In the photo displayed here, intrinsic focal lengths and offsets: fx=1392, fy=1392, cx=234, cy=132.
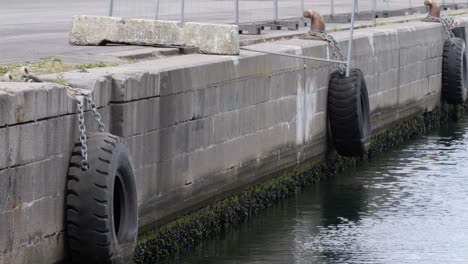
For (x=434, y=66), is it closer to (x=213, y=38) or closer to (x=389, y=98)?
(x=389, y=98)

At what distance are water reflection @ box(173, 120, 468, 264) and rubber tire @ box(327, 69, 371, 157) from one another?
1.64 ft

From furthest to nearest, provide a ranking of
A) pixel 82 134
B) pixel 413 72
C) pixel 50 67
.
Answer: pixel 413 72 < pixel 50 67 < pixel 82 134

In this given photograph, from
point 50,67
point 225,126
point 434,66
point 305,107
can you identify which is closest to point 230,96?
point 225,126

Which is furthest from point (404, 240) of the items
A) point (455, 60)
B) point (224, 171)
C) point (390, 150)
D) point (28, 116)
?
point (455, 60)

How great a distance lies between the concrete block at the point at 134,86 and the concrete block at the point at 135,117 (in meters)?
0.05

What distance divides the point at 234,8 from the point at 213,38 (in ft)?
35.4

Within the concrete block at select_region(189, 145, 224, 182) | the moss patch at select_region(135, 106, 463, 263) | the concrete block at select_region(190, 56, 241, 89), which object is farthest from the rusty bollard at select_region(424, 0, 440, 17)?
the concrete block at select_region(189, 145, 224, 182)

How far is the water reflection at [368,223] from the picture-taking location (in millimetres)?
13023

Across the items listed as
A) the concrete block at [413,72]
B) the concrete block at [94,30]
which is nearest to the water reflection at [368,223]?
the concrete block at [94,30]

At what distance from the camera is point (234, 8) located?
990 inches

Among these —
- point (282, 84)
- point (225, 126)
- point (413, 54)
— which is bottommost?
point (225, 126)

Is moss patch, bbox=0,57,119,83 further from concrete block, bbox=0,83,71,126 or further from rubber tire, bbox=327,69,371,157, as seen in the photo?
rubber tire, bbox=327,69,371,157

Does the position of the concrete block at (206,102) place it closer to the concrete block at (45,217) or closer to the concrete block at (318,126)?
the concrete block at (45,217)

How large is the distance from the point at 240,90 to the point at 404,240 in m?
2.34
